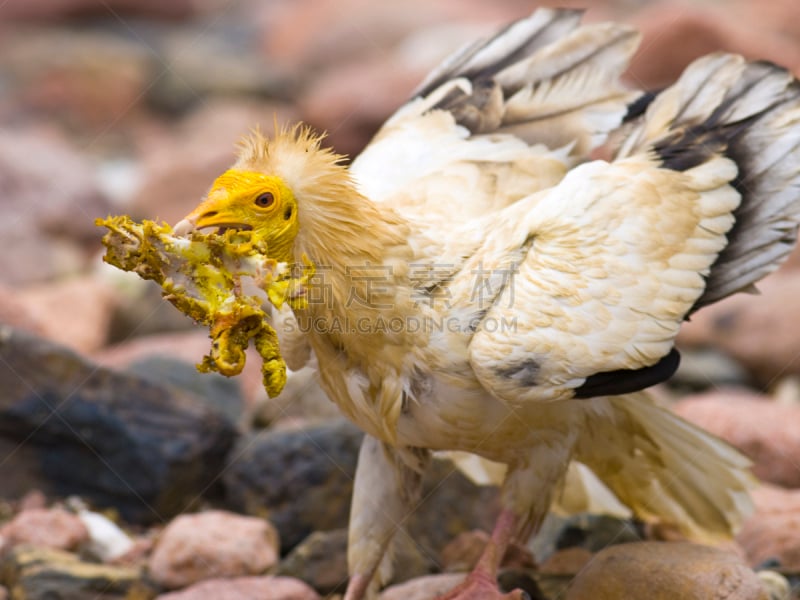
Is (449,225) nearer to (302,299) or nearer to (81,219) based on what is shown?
(302,299)

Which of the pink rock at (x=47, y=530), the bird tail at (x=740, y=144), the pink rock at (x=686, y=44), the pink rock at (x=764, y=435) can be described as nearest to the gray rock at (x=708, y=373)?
the pink rock at (x=764, y=435)

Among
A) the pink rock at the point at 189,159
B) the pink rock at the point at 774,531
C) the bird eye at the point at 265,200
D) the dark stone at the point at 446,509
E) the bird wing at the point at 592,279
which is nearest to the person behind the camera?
the bird eye at the point at 265,200

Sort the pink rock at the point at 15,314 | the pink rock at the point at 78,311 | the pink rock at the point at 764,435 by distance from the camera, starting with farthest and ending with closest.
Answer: the pink rock at the point at 78,311, the pink rock at the point at 15,314, the pink rock at the point at 764,435

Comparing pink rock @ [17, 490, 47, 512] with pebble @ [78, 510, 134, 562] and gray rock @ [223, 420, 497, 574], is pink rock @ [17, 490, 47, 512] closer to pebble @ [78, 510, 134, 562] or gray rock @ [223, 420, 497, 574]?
pebble @ [78, 510, 134, 562]

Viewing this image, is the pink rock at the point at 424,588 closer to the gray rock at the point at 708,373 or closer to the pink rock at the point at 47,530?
the pink rock at the point at 47,530

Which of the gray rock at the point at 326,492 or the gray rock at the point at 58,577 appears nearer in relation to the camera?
the gray rock at the point at 58,577

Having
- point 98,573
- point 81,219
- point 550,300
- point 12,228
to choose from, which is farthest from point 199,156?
point 550,300
